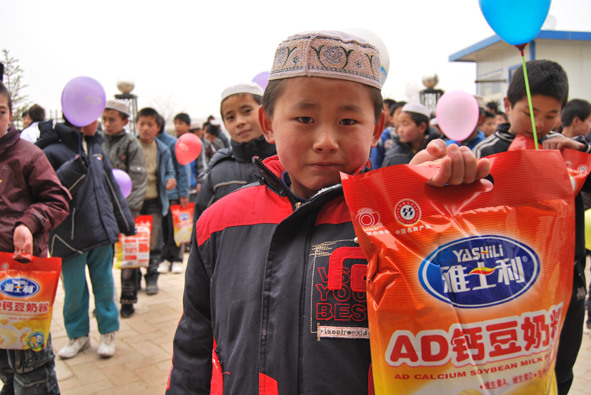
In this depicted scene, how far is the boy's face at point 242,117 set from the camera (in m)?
3.04

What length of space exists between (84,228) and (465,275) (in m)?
3.43

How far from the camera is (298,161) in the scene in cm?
119

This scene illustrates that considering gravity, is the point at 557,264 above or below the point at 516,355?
above

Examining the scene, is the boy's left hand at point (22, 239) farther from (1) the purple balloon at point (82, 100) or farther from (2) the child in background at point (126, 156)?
(2) the child in background at point (126, 156)

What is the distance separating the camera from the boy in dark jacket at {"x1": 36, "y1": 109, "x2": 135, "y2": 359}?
363 cm

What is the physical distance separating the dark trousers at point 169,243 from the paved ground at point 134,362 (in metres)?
1.54

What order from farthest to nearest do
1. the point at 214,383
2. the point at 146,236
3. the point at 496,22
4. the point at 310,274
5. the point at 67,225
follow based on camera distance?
the point at 146,236
the point at 67,225
the point at 496,22
the point at 214,383
the point at 310,274

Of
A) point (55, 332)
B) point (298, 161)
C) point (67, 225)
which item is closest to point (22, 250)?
point (67, 225)

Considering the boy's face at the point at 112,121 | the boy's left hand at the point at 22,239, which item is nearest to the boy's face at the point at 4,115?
the boy's left hand at the point at 22,239

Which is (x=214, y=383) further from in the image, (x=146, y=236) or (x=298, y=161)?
(x=146, y=236)

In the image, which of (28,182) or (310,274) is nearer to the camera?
(310,274)

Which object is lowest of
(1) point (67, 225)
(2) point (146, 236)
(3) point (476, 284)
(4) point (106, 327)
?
(4) point (106, 327)

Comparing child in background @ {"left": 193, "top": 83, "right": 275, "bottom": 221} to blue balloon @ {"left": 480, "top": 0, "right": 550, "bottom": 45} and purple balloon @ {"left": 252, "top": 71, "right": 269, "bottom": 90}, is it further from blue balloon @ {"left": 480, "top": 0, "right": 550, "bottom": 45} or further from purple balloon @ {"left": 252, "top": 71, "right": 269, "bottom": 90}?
blue balloon @ {"left": 480, "top": 0, "right": 550, "bottom": 45}

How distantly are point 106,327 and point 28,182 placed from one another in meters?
1.71
